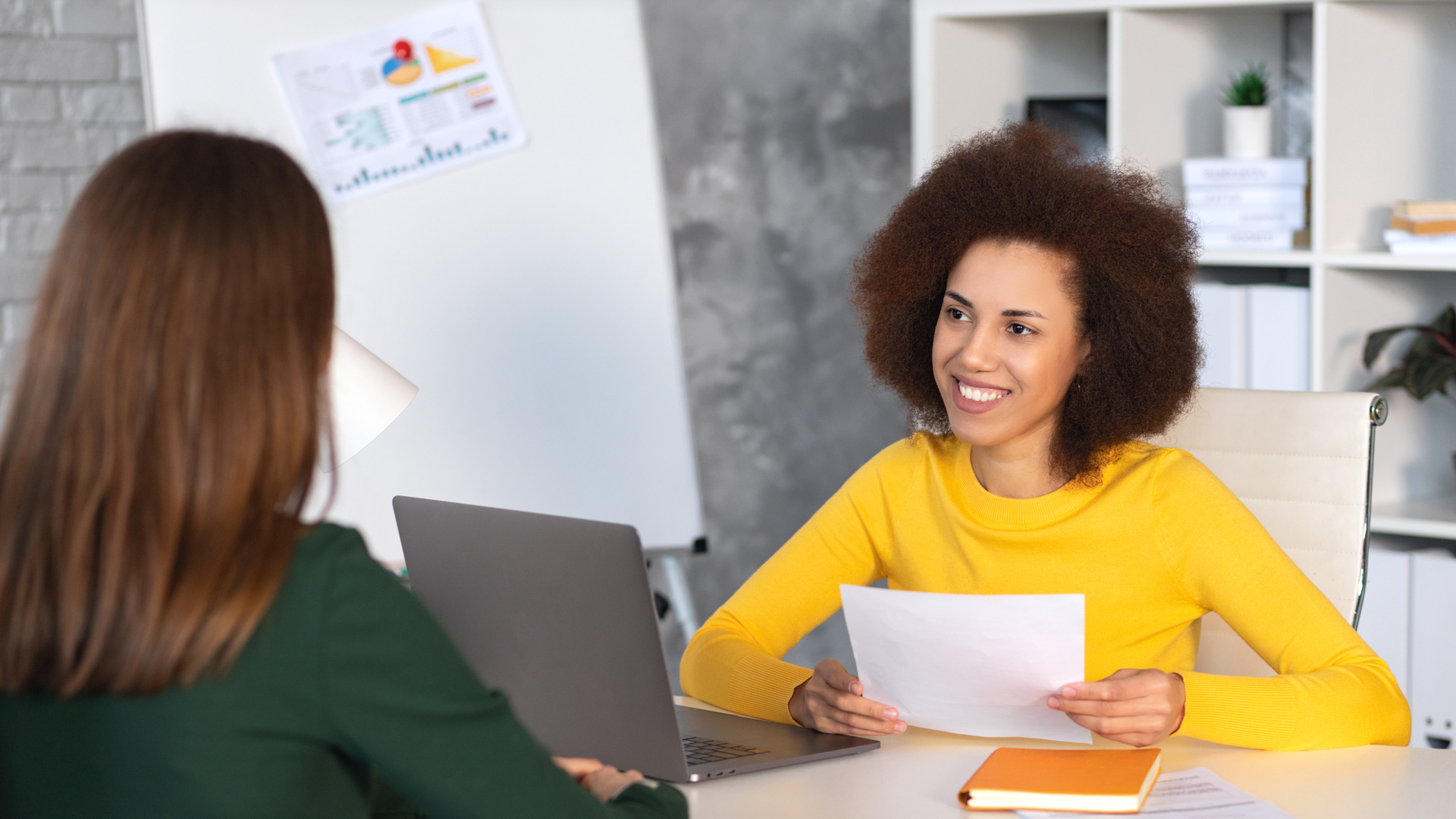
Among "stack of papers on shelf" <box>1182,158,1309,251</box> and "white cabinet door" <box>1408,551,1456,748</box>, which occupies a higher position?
"stack of papers on shelf" <box>1182,158,1309,251</box>

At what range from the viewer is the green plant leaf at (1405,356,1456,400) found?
2.29 m

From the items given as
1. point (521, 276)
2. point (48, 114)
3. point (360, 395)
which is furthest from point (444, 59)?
point (360, 395)

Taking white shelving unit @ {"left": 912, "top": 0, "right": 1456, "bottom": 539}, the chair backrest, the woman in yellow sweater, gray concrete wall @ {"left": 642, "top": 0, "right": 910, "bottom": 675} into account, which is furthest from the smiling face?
gray concrete wall @ {"left": 642, "top": 0, "right": 910, "bottom": 675}

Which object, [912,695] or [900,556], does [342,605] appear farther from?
[900,556]

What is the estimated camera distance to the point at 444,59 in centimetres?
233

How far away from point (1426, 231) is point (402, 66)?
1.76 meters

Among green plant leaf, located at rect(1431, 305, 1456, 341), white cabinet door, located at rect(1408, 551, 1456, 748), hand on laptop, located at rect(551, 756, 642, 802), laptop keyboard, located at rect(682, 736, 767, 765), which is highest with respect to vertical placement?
green plant leaf, located at rect(1431, 305, 1456, 341)

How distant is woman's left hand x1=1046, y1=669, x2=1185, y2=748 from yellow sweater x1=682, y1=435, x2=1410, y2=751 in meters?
0.04

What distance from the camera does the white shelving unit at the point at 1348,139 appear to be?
2314 millimetres

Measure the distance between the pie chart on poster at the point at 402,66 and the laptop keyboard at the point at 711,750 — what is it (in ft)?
4.51

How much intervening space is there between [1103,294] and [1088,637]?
0.40 m

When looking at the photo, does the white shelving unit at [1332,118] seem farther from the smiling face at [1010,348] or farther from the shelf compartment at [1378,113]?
the smiling face at [1010,348]

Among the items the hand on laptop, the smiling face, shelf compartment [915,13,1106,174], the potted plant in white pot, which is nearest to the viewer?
the hand on laptop

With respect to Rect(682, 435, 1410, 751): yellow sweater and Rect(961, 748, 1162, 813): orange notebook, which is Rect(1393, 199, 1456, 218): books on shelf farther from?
Rect(961, 748, 1162, 813): orange notebook
